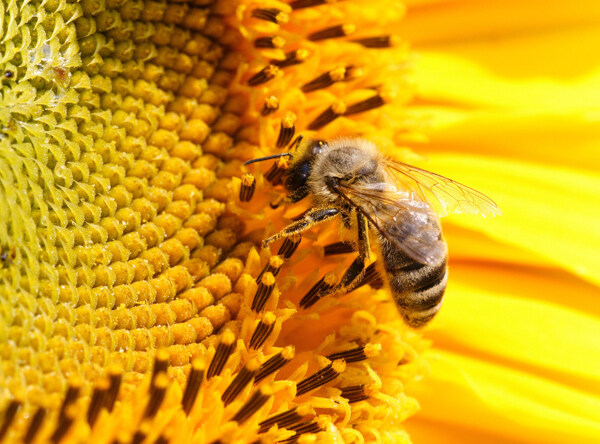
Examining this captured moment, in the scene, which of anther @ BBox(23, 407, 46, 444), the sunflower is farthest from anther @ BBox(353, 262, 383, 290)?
anther @ BBox(23, 407, 46, 444)

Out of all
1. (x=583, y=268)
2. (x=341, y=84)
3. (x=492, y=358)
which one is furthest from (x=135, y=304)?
(x=583, y=268)

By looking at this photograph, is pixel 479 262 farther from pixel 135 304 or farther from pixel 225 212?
pixel 135 304

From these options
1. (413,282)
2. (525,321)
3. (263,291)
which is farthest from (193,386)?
(525,321)

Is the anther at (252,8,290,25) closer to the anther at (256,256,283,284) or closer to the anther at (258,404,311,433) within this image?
the anther at (256,256,283,284)

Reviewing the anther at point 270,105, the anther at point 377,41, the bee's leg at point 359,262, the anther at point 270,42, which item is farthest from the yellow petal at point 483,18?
the bee's leg at point 359,262

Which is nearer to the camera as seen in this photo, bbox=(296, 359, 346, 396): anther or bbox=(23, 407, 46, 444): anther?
bbox=(23, 407, 46, 444): anther

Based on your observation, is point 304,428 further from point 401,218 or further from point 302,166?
point 302,166
